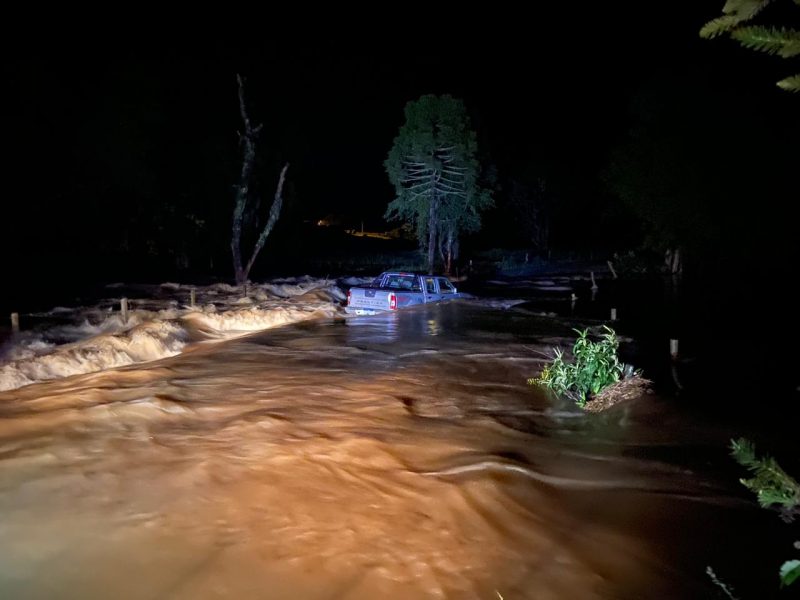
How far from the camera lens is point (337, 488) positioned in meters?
5.29

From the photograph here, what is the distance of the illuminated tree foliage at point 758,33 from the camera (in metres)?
2.34

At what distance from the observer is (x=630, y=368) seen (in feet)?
31.8

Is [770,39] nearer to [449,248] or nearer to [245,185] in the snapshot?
[245,185]

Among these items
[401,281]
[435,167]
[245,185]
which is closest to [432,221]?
[435,167]

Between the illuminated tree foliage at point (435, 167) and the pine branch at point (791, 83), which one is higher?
the illuminated tree foliage at point (435, 167)

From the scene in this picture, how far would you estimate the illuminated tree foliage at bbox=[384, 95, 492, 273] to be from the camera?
3484 cm

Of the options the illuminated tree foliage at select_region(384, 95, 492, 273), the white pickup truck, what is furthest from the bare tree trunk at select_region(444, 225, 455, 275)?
the white pickup truck

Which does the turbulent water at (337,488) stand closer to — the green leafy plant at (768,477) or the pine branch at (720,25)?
the green leafy plant at (768,477)

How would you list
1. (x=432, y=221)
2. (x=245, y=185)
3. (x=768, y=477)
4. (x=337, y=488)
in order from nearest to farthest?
(x=768, y=477) < (x=337, y=488) < (x=245, y=185) < (x=432, y=221)

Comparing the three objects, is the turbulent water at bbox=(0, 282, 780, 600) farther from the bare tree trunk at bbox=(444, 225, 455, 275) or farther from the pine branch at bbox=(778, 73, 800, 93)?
the bare tree trunk at bbox=(444, 225, 455, 275)

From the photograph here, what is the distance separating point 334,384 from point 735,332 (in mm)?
13721

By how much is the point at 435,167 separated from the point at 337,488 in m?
31.5

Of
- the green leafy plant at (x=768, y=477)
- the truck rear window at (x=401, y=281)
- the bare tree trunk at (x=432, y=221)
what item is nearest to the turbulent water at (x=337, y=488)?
the green leafy plant at (x=768, y=477)

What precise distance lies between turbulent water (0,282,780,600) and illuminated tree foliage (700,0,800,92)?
317cm
